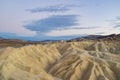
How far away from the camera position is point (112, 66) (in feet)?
128

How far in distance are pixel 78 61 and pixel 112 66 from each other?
3895 mm

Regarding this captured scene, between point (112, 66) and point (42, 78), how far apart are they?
18.2 m

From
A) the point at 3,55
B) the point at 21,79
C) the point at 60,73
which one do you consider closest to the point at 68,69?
the point at 60,73

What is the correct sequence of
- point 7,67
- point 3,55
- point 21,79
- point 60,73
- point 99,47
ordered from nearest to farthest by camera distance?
point 21,79, point 7,67, point 3,55, point 60,73, point 99,47

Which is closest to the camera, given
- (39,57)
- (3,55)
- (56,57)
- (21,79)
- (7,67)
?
(21,79)

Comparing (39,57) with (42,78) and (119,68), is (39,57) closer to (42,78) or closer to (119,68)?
(119,68)

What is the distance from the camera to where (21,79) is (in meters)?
21.2

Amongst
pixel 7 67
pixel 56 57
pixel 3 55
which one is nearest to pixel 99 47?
pixel 56 57

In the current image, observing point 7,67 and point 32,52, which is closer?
point 7,67

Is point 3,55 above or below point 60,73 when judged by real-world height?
above

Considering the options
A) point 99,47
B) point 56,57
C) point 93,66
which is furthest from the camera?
point 99,47

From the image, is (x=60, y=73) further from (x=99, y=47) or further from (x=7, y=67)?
(x=99, y=47)

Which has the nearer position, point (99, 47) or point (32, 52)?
point (32, 52)

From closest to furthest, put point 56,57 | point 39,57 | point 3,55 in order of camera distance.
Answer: point 3,55 < point 39,57 < point 56,57
